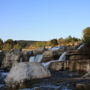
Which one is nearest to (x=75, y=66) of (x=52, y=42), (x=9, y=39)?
(x=52, y=42)

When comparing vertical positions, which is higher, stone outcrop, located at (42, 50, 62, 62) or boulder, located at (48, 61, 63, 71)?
stone outcrop, located at (42, 50, 62, 62)

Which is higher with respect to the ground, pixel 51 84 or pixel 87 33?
pixel 87 33

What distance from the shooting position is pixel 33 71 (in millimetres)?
14398

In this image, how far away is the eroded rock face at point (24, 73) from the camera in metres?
14.1

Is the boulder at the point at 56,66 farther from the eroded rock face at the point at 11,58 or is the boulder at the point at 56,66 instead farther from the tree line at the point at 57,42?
the eroded rock face at the point at 11,58

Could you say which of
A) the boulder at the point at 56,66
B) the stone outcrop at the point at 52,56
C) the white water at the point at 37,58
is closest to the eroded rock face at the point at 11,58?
the white water at the point at 37,58

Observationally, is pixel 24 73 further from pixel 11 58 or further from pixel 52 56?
pixel 11 58

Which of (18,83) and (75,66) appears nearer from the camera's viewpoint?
(18,83)

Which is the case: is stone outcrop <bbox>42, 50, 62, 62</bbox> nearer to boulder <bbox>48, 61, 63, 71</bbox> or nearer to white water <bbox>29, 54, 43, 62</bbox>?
white water <bbox>29, 54, 43, 62</bbox>

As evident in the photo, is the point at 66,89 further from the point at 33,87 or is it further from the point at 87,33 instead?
the point at 87,33

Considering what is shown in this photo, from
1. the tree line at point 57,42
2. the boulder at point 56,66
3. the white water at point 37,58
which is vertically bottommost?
the boulder at point 56,66

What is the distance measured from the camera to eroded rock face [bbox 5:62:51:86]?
14.1 meters

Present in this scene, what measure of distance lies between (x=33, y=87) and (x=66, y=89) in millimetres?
1609

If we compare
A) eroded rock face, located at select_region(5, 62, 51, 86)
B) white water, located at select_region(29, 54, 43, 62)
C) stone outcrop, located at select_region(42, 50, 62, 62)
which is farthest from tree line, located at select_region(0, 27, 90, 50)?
eroded rock face, located at select_region(5, 62, 51, 86)
